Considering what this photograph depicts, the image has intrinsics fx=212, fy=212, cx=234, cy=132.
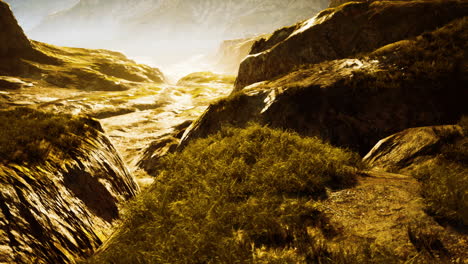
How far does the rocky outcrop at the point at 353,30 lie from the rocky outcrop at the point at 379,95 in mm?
Answer: 2985

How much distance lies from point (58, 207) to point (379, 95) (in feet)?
44.5

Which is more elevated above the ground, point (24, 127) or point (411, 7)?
point (411, 7)

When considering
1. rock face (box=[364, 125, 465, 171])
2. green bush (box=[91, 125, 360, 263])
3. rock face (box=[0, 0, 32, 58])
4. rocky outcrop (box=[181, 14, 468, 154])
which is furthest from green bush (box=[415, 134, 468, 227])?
rock face (box=[0, 0, 32, 58])

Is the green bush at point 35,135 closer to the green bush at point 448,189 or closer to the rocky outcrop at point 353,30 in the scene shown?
the green bush at point 448,189

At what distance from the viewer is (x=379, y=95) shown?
9.93 m

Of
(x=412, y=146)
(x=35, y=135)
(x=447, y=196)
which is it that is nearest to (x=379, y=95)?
(x=412, y=146)

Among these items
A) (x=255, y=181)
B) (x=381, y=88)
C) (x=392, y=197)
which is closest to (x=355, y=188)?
(x=392, y=197)

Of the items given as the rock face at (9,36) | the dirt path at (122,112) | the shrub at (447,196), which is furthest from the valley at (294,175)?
the rock face at (9,36)

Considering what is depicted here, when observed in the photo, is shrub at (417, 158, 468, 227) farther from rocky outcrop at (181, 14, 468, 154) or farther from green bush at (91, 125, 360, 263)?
rocky outcrop at (181, 14, 468, 154)

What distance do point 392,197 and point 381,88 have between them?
7.36 metres

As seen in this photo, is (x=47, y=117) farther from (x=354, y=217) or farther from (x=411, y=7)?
(x=411, y=7)

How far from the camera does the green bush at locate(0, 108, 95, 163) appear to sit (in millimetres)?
7191

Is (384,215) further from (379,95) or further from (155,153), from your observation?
(155,153)

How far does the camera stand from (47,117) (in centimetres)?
1037
